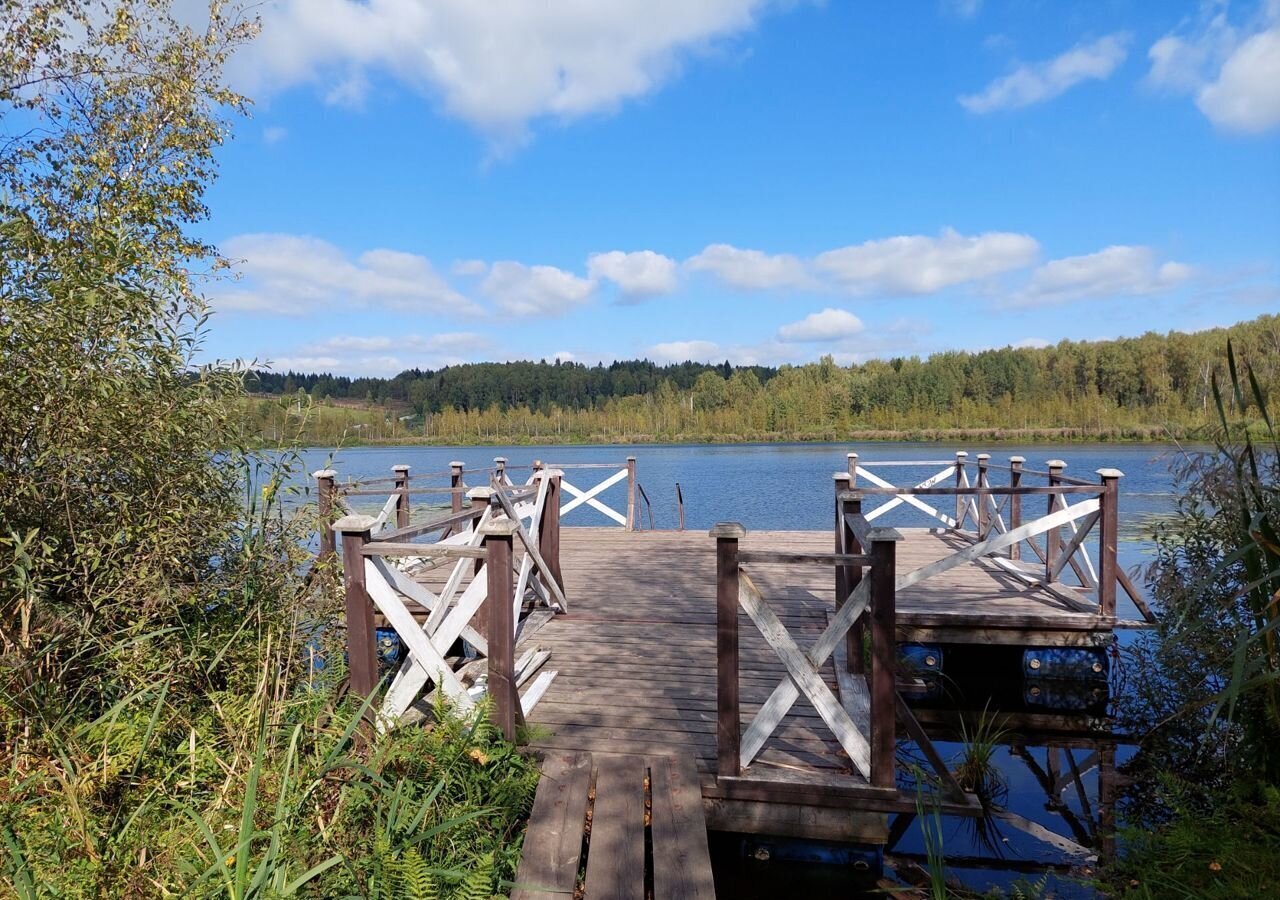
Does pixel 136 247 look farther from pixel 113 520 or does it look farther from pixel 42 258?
pixel 113 520

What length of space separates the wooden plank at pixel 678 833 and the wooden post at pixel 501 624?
764 millimetres

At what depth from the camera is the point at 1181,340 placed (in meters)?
57.4

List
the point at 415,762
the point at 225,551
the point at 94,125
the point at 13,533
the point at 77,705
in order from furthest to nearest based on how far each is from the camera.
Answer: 1. the point at 94,125
2. the point at 225,551
3. the point at 77,705
4. the point at 415,762
5. the point at 13,533

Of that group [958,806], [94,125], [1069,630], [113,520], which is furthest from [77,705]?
[1069,630]

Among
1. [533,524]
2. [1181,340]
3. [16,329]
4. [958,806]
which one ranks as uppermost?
[1181,340]

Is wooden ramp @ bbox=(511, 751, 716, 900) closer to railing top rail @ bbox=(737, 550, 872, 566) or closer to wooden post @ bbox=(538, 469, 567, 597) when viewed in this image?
railing top rail @ bbox=(737, 550, 872, 566)

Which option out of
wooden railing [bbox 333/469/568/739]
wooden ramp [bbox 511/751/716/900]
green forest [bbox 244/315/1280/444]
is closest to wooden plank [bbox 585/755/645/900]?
wooden ramp [bbox 511/751/716/900]

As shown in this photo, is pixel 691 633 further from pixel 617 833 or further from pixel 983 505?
pixel 983 505

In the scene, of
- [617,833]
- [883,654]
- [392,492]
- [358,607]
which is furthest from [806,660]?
[392,492]

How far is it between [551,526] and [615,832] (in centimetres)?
346

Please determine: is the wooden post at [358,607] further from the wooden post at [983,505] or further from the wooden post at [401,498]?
the wooden post at [983,505]

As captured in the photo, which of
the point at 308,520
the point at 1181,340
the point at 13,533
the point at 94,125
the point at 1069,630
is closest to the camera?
the point at 13,533

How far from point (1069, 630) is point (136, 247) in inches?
268

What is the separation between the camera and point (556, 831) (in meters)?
2.80
